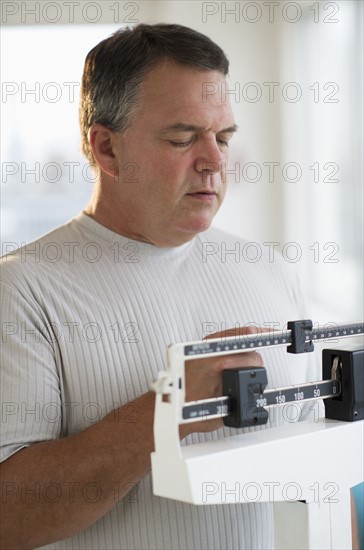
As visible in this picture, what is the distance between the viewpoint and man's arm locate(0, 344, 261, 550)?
1109 millimetres

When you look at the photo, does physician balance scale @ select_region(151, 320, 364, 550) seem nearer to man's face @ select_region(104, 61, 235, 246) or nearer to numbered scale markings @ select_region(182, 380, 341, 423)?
numbered scale markings @ select_region(182, 380, 341, 423)

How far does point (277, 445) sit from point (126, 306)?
511 mm

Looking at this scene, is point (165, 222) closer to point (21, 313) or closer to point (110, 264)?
point (110, 264)

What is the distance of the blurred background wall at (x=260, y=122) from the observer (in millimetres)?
A: 3711

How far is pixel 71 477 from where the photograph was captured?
1118 mm

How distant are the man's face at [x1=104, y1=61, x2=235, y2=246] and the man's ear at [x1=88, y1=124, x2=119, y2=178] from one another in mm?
53

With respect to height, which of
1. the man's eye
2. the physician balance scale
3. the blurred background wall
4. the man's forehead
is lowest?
the physician balance scale

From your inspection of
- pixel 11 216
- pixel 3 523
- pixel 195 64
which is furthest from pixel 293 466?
pixel 11 216
